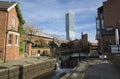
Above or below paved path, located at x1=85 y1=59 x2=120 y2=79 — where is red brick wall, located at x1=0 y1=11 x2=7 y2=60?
above

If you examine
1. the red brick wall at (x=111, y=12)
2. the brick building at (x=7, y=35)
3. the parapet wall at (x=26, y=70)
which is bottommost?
the parapet wall at (x=26, y=70)

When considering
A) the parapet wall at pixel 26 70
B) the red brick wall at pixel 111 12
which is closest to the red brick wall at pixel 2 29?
the parapet wall at pixel 26 70

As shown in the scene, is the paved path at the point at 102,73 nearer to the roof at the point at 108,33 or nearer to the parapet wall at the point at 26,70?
the parapet wall at the point at 26,70

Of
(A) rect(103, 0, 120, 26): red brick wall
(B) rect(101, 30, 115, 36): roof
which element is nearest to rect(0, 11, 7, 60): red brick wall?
(B) rect(101, 30, 115, 36): roof

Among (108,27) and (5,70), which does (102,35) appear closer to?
(108,27)

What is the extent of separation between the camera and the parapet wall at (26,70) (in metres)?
14.0

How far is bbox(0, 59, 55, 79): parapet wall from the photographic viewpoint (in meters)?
14.0

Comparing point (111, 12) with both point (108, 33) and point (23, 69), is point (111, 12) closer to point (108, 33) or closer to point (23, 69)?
point (108, 33)

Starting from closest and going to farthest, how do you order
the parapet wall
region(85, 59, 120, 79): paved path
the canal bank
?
region(85, 59, 120, 79): paved path, the parapet wall, the canal bank

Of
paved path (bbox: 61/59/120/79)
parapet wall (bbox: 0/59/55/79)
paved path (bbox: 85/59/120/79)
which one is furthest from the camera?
parapet wall (bbox: 0/59/55/79)

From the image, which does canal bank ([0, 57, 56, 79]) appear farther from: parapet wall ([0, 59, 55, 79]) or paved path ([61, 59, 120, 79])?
paved path ([61, 59, 120, 79])

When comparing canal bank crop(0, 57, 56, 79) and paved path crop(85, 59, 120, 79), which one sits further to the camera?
canal bank crop(0, 57, 56, 79)

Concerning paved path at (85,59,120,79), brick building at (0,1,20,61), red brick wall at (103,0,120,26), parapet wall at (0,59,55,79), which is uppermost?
red brick wall at (103,0,120,26)

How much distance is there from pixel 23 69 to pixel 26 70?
2.58 feet
